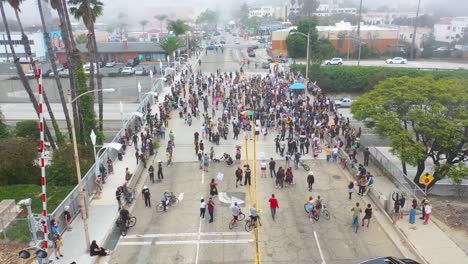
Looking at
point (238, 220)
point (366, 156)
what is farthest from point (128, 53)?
point (238, 220)

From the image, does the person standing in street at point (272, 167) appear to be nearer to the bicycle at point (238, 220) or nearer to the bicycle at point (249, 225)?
the bicycle at point (238, 220)

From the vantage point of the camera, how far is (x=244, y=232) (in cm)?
1961

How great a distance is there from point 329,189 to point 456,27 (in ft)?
401

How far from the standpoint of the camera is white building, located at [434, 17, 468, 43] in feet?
406

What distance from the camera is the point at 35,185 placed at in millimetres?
25438

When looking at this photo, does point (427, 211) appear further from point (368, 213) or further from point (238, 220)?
point (238, 220)

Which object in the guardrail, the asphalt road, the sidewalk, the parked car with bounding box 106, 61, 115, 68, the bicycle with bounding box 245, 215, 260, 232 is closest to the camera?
the sidewalk

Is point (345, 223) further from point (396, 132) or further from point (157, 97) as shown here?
point (157, 97)

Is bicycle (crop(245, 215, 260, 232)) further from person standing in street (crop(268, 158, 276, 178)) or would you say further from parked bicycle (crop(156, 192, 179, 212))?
person standing in street (crop(268, 158, 276, 178))

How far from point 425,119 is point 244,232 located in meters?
13.1

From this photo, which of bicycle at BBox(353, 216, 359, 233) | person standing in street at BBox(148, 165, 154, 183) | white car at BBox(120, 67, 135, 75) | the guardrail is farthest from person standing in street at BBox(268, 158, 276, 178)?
white car at BBox(120, 67, 135, 75)

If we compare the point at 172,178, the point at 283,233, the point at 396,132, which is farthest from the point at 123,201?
the point at 396,132

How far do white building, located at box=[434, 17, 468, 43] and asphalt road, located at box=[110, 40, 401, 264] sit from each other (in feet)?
383

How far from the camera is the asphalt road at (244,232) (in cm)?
1772
